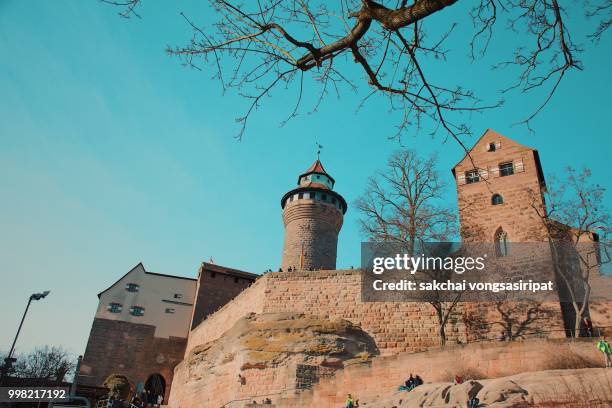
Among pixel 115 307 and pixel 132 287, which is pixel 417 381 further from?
pixel 132 287

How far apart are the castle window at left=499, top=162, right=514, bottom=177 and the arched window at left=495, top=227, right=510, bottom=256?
2.79 m

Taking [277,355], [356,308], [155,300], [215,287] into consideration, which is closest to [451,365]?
[356,308]

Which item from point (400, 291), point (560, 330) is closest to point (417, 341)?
point (400, 291)

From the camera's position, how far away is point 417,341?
20.3 m

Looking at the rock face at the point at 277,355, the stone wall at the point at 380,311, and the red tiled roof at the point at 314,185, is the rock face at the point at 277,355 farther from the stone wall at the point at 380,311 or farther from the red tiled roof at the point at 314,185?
the red tiled roof at the point at 314,185

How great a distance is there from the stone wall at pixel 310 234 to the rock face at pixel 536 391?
1958cm

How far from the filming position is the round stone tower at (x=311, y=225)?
107 ft

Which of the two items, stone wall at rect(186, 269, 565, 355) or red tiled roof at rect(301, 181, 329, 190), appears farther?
red tiled roof at rect(301, 181, 329, 190)

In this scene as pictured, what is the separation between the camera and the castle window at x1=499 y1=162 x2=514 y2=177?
73.0 ft

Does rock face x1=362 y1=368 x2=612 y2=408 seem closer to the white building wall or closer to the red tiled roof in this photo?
the red tiled roof

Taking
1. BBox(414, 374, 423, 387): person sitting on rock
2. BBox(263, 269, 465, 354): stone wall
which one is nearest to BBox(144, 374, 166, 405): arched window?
BBox(263, 269, 465, 354): stone wall

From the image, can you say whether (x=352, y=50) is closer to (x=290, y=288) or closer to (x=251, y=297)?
(x=290, y=288)

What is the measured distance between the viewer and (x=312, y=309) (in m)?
23.1

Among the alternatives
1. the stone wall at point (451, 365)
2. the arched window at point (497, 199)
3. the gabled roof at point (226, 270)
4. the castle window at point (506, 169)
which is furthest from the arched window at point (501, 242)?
the gabled roof at point (226, 270)
